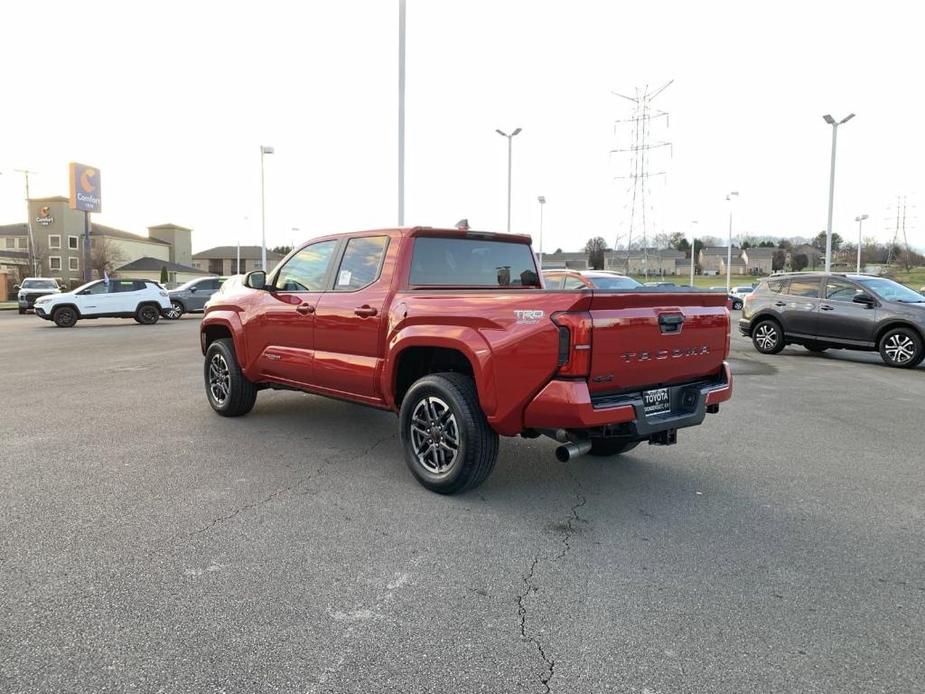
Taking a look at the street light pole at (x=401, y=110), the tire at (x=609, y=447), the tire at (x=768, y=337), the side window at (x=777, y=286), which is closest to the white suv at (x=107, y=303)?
the street light pole at (x=401, y=110)

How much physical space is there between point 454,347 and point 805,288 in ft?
39.1

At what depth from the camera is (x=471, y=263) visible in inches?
225

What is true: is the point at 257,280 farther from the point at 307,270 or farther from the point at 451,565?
the point at 451,565

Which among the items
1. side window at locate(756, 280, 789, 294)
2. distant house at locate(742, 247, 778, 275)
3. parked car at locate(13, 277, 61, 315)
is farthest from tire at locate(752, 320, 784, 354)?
distant house at locate(742, 247, 778, 275)

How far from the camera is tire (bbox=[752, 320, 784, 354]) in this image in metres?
14.5

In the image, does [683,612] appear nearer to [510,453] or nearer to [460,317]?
[460,317]

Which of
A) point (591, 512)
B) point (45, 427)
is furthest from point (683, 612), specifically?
point (45, 427)

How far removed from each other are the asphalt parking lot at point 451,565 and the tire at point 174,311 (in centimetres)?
2021

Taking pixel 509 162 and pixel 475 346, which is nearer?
pixel 475 346

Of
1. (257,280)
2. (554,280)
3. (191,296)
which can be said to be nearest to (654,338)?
(257,280)

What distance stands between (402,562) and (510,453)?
95.2 inches

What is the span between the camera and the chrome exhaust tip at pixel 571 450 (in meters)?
4.13

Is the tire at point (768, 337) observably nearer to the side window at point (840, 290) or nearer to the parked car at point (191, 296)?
the side window at point (840, 290)

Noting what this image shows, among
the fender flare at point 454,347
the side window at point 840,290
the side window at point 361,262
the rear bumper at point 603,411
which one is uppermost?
the side window at point 361,262
